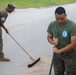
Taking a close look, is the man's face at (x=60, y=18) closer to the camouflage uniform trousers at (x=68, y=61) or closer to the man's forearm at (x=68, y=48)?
the man's forearm at (x=68, y=48)

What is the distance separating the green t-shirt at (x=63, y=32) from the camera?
5.79 meters

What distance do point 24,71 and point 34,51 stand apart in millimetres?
2479

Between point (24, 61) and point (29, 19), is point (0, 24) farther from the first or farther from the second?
point (29, 19)

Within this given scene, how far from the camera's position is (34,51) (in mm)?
11086

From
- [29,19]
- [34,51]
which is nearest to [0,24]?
[34,51]

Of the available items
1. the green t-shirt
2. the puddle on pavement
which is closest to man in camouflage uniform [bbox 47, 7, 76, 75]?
the green t-shirt

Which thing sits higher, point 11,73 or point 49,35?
point 49,35

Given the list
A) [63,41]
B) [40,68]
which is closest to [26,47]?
[40,68]

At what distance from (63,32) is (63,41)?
0.21 metres

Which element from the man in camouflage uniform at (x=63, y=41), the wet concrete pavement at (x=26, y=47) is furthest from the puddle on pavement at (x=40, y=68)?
the man in camouflage uniform at (x=63, y=41)

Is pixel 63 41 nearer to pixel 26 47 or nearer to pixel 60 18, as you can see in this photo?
pixel 60 18

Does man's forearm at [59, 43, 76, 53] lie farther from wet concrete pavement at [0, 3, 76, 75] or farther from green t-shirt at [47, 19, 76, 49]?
wet concrete pavement at [0, 3, 76, 75]

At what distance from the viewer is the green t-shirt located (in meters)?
5.79

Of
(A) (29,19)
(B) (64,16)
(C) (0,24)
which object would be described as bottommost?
(A) (29,19)
